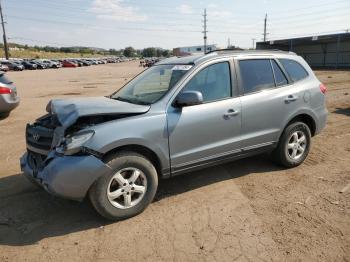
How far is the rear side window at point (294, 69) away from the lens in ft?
18.0

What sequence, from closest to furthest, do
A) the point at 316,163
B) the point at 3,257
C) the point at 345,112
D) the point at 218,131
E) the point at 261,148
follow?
1. the point at 3,257
2. the point at 218,131
3. the point at 261,148
4. the point at 316,163
5. the point at 345,112

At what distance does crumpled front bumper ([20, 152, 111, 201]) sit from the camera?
143 inches

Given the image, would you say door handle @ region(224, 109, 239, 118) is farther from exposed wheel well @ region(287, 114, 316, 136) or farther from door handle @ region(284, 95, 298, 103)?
exposed wheel well @ region(287, 114, 316, 136)

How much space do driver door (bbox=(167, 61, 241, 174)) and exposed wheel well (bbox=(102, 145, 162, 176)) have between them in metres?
0.18

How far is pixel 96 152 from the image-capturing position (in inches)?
147

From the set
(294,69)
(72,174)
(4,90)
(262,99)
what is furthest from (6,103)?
(294,69)

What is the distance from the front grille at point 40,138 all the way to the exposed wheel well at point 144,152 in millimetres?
804

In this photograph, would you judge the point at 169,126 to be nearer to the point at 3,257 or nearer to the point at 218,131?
the point at 218,131

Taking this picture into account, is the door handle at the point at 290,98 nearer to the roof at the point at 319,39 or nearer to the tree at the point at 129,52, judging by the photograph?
the roof at the point at 319,39

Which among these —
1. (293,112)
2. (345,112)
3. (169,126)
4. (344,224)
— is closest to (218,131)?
(169,126)

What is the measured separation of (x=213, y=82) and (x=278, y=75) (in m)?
1.26

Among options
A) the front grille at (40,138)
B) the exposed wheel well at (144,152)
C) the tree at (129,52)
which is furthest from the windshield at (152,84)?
the tree at (129,52)

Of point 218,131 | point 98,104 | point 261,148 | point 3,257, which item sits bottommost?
point 3,257

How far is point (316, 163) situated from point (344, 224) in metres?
2.03
